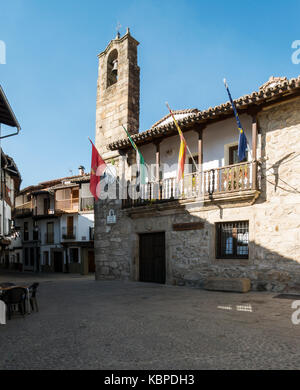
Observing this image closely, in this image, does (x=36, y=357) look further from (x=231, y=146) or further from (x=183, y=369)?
(x=231, y=146)

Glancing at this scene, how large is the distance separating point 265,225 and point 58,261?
77.5 feet

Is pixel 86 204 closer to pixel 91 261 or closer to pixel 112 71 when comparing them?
pixel 91 261

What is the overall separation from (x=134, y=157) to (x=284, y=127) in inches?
247

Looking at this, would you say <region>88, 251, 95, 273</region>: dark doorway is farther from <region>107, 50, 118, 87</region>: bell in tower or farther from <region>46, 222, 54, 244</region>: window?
<region>107, 50, 118, 87</region>: bell in tower

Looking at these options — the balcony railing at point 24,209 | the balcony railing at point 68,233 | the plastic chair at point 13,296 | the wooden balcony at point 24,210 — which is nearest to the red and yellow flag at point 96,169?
the plastic chair at point 13,296

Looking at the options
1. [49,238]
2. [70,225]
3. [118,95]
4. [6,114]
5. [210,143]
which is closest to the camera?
[210,143]

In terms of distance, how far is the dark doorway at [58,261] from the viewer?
28.5 m

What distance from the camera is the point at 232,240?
986 cm

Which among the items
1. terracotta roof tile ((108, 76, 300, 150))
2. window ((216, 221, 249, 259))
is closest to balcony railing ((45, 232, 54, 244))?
terracotta roof tile ((108, 76, 300, 150))

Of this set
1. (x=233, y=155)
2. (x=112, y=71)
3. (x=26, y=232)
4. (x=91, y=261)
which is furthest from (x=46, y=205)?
(x=233, y=155)

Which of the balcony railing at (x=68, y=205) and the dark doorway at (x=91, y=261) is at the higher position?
the balcony railing at (x=68, y=205)

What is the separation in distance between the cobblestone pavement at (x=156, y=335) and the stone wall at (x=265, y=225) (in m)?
1.23

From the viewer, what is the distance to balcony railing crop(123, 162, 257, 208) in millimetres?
9321

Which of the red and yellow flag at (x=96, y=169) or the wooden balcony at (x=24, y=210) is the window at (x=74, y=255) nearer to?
the wooden balcony at (x=24, y=210)
